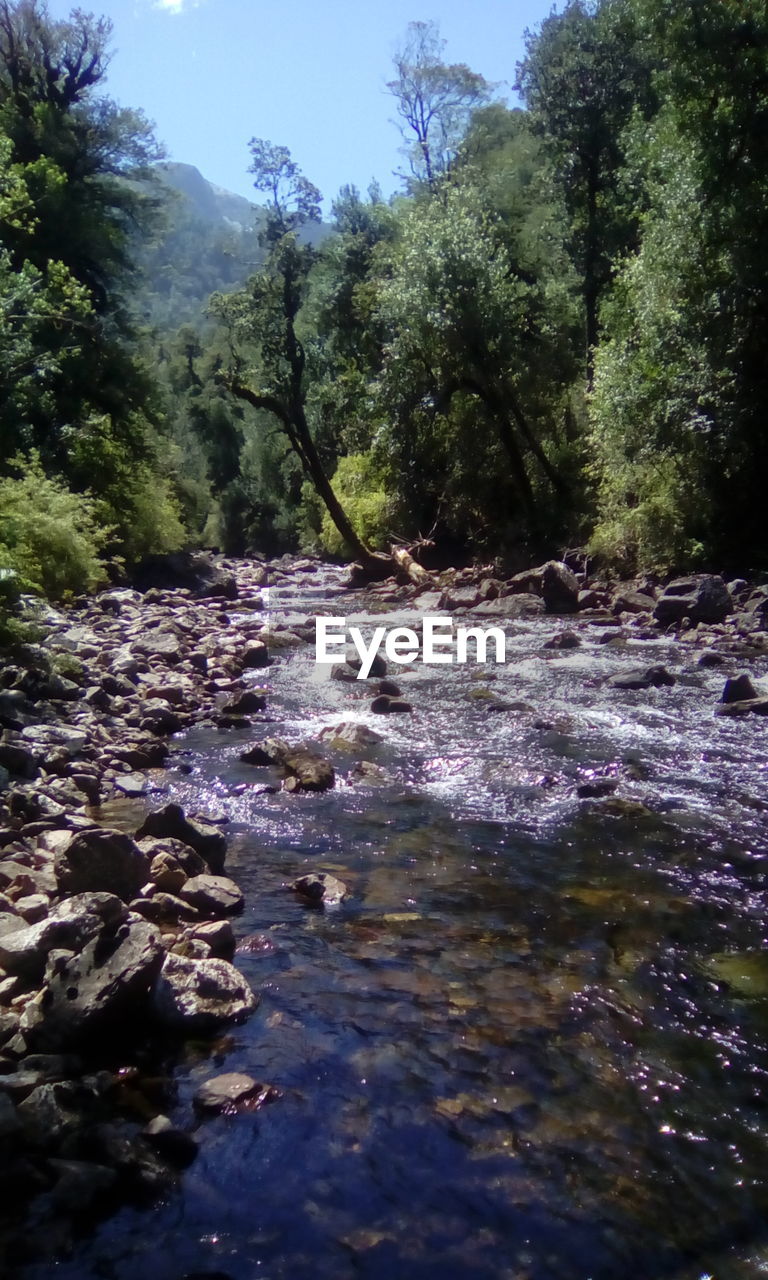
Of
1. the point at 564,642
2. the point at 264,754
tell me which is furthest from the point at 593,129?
the point at 264,754

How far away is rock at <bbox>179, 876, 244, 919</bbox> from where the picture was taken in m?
7.04

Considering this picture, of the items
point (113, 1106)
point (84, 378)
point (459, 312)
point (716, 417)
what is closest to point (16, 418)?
point (84, 378)

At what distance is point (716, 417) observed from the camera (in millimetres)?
19578

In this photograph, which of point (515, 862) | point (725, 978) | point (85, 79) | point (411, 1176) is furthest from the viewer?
point (85, 79)

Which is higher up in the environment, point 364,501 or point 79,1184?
point 364,501

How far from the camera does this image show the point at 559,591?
68.7ft

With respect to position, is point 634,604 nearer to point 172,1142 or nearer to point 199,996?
point 199,996

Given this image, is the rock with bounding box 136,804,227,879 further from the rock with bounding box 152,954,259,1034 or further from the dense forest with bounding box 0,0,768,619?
the dense forest with bounding box 0,0,768,619

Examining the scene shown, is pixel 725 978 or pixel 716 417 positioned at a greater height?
pixel 716 417

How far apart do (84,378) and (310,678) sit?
53.3 feet

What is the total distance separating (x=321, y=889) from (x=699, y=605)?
11.8m

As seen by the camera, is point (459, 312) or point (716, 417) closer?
point (716, 417)

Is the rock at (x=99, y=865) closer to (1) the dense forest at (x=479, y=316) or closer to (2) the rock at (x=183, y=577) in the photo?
(1) the dense forest at (x=479, y=316)

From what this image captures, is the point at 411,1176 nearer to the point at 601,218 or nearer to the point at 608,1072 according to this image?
the point at 608,1072
